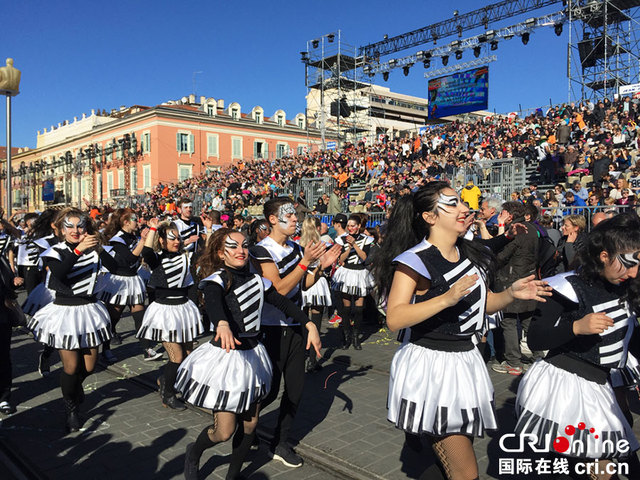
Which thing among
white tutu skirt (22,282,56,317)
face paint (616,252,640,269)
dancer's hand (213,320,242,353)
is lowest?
white tutu skirt (22,282,56,317)

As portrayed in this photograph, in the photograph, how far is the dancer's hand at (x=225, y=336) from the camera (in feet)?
11.4

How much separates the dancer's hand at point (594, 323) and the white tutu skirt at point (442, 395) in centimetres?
58

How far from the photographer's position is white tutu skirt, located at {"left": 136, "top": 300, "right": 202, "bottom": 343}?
552 centimetres

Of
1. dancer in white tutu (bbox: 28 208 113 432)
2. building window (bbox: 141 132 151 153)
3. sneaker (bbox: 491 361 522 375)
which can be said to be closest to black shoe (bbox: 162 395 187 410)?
dancer in white tutu (bbox: 28 208 113 432)

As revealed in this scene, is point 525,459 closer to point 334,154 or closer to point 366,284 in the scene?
point 366,284

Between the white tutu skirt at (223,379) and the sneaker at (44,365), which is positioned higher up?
the white tutu skirt at (223,379)

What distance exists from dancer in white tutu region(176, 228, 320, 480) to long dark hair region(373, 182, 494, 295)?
941 millimetres

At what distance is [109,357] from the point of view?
7711mm

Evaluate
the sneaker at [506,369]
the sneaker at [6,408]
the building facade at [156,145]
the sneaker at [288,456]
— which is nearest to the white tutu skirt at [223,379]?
the sneaker at [288,456]

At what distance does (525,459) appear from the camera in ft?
13.1

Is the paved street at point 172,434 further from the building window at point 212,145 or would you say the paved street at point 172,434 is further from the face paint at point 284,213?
the building window at point 212,145

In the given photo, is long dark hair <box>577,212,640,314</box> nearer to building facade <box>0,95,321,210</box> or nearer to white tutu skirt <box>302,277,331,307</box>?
white tutu skirt <box>302,277,331,307</box>

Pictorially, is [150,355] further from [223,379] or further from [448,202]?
[448,202]

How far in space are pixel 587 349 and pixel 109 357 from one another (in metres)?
6.81
